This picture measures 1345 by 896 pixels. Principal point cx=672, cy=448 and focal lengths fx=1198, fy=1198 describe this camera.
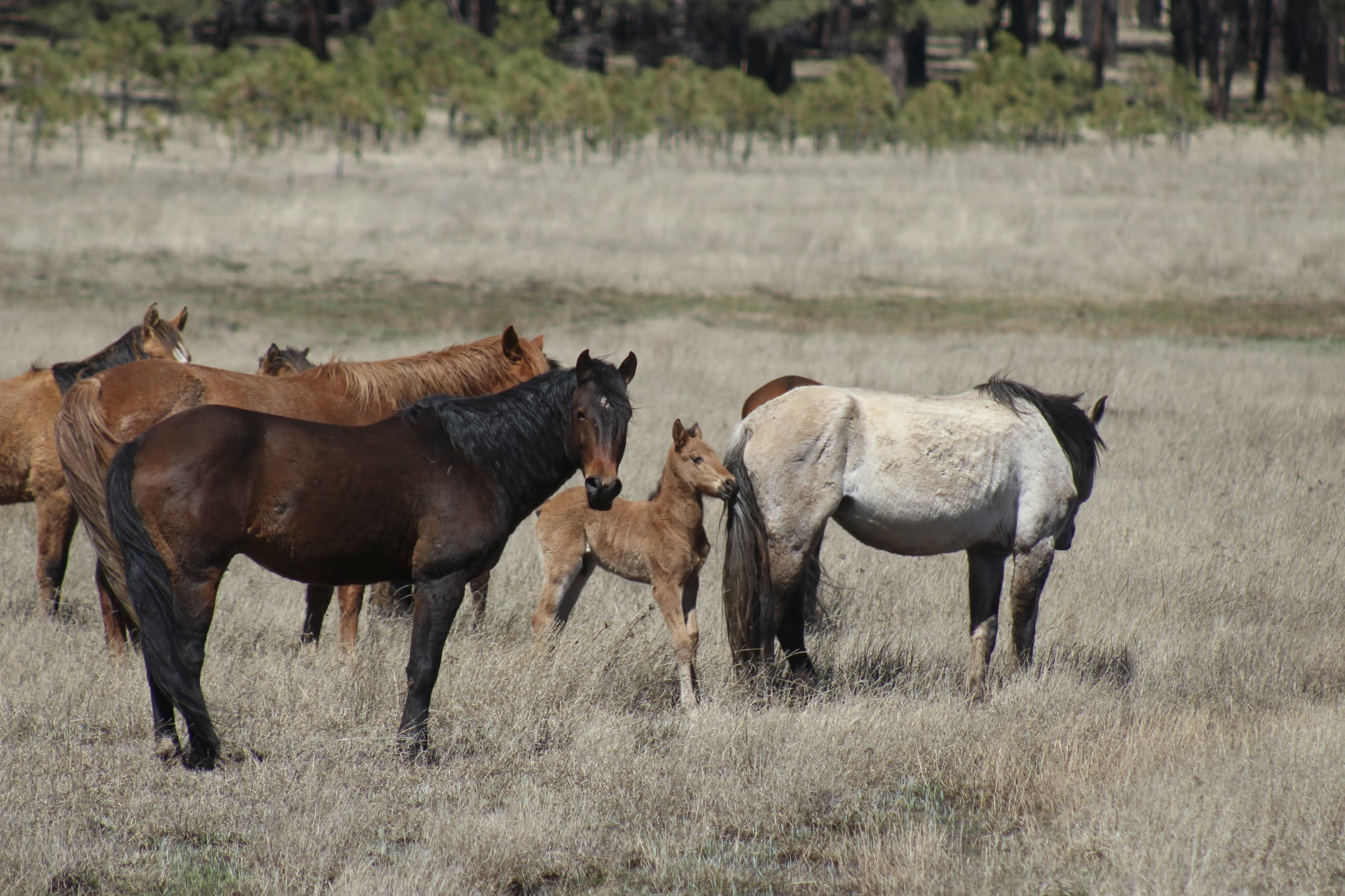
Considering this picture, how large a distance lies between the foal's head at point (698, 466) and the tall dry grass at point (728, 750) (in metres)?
1.02

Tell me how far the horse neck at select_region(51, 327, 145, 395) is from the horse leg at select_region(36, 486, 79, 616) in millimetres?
638

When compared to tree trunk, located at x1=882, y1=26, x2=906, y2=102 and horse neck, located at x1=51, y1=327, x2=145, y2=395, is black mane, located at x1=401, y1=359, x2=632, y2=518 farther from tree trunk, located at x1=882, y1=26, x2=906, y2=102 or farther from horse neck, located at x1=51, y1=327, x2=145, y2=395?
tree trunk, located at x1=882, y1=26, x2=906, y2=102

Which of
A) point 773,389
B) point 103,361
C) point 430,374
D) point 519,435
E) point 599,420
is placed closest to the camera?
point 599,420

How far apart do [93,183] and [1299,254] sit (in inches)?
1166

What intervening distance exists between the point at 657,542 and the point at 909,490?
132 centimetres

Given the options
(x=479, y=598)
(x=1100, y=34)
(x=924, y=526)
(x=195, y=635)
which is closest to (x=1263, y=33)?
(x=1100, y=34)

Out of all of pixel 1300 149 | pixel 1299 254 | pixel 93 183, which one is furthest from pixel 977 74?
pixel 93 183

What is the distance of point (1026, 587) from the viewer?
18.9 ft

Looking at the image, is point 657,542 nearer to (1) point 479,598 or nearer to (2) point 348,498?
(1) point 479,598

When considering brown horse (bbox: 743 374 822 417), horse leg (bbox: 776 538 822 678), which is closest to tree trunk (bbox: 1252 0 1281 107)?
brown horse (bbox: 743 374 822 417)

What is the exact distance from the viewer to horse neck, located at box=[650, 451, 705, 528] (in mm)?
5961

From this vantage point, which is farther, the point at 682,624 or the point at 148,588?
the point at 682,624

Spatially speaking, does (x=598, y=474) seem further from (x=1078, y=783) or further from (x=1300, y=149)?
(x=1300, y=149)

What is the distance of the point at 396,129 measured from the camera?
46438mm
